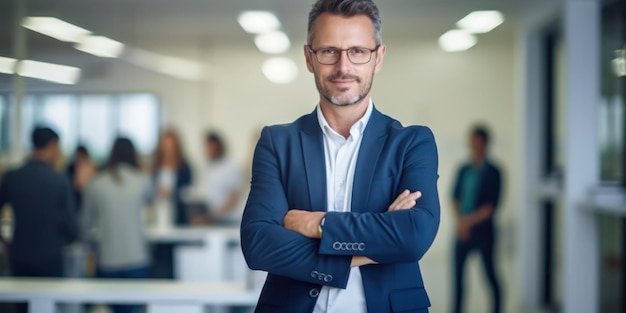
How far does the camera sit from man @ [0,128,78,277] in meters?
4.47

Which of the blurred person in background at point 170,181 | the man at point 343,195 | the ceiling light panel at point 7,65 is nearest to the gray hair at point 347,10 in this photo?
the man at point 343,195

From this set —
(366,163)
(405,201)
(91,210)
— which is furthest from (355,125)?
(91,210)

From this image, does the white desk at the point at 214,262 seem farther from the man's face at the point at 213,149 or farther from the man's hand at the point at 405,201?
the man's hand at the point at 405,201

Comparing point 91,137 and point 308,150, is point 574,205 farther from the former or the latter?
point 308,150

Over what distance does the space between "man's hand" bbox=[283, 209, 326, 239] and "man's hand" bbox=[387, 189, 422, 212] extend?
0.15m

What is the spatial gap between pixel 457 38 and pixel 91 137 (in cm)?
281

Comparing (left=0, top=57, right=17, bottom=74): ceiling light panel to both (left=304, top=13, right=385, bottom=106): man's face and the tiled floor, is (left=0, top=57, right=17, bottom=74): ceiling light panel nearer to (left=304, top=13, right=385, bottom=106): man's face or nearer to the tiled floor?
(left=304, top=13, right=385, bottom=106): man's face

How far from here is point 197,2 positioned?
546 cm

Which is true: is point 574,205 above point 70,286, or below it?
above

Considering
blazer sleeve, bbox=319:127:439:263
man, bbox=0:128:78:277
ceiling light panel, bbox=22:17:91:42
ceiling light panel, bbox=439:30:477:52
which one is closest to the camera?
blazer sleeve, bbox=319:127:439:263

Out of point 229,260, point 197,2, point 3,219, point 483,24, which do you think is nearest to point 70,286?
point 3,219

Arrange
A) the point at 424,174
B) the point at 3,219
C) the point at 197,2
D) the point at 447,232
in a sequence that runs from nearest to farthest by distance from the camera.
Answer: the point at 424,174 → the point at 3,219 → the point at 197,2 → the point at 447,232

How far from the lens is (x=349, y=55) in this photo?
5.46 feet

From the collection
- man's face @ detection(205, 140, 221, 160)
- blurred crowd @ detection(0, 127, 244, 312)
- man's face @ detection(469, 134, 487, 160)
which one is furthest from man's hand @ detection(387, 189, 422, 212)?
man's face @ detection(205, 140, 221, 160)
